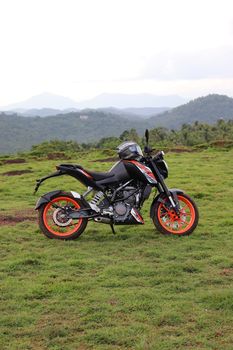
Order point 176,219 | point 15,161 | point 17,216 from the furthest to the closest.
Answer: point 15,161, point 17,216, point 176,219

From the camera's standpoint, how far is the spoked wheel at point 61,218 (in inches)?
376

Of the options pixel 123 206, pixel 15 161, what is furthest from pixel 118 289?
pixel 15 161

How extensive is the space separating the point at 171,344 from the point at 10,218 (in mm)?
7632

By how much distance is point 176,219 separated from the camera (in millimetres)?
9836

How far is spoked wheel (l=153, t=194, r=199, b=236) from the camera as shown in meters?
9.77

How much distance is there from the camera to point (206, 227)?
10.6 m

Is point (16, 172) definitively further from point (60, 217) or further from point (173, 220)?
point (173, 220)

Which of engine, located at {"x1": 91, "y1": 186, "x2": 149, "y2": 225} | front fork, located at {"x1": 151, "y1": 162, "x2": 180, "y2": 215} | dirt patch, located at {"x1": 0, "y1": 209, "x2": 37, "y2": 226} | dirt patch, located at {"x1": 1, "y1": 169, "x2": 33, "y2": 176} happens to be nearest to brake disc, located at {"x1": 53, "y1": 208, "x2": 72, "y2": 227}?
engine, located at {"x1": 91, "y1": 186, "x2": 149, "y2": 225}

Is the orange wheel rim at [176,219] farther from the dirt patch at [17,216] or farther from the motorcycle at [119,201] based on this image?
the dirt patch at [17,216]

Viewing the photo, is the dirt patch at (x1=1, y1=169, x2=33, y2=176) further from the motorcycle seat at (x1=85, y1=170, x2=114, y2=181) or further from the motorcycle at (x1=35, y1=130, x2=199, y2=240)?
the motorcycle seat at (x1=85, y1=170, x2=114, y2=181)

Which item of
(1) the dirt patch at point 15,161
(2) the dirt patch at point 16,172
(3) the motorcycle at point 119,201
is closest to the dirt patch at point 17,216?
(3) the motorcycle at point 119,201

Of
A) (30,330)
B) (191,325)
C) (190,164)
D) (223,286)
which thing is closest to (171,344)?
(191,325)

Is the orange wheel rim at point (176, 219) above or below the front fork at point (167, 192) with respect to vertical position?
below

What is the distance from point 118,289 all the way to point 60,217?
10.4 feet
